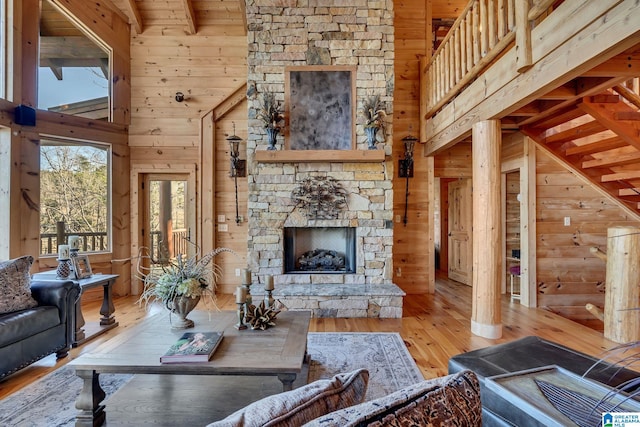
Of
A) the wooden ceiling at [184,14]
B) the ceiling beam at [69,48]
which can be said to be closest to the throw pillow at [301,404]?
the ceiling beam at [69,48]

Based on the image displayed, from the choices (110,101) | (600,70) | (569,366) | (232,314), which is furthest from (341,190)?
(110,101)

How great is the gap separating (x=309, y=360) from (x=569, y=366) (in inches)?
70.0

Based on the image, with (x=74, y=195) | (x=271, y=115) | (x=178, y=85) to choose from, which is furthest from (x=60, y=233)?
(x=271, y=115)

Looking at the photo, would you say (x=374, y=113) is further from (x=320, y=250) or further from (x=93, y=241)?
(x=93, y=241)

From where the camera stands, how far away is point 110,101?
16.3ft

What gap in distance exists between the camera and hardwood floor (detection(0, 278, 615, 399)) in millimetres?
2719

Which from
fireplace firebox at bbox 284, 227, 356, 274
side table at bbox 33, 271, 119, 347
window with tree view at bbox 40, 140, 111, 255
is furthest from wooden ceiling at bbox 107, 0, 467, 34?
side table at bbox 33, 271, 119, 347

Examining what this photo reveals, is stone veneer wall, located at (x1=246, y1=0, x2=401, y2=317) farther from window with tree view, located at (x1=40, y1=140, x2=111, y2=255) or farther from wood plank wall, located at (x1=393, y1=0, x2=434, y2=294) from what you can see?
window with tree view, located at (x1=40, y1=140, x2=111, y2=255)

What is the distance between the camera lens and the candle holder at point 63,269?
3293 mm

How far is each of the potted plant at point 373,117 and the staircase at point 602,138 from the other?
78.3 inches

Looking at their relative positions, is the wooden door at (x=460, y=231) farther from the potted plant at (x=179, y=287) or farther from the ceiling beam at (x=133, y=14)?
the ceiling beam at (x=133, y=14)

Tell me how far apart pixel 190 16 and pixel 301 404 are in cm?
587

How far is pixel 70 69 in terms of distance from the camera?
15.2ft

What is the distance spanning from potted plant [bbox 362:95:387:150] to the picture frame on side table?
3644mm
